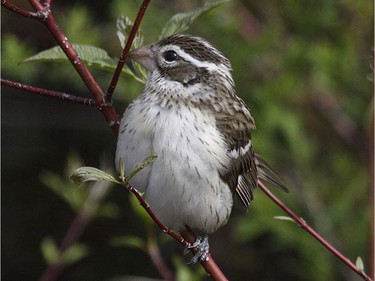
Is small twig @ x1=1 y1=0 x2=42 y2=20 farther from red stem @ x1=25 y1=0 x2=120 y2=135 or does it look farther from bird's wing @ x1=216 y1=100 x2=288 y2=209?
bird's wing @ x1=216 y1=100 x2=288 y2=209

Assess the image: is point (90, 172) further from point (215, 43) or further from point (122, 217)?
point (122, 217)

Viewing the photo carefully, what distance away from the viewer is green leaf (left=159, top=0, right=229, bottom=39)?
2.58 m

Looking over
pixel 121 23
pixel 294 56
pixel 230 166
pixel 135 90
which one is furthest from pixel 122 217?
pixel 121 23

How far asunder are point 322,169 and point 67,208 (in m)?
1.71

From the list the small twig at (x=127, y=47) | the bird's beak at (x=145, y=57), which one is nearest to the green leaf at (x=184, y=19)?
the bird's beak at (x=145, y=57)

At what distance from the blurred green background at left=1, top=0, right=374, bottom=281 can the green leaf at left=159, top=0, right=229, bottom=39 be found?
5.08 feet

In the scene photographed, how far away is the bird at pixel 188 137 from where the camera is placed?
2799 mm

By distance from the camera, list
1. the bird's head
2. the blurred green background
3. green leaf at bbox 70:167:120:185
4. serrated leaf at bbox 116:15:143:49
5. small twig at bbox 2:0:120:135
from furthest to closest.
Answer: the blurred green background
the bird's head
serrated leaf at bbox 116:15:143:49
small twig at bbox 2:0:120:135
green leaf at bbox 70:167:120:185

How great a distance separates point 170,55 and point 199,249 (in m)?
0.61

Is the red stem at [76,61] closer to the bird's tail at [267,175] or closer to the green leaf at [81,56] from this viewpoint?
the green leaf at [81,56]

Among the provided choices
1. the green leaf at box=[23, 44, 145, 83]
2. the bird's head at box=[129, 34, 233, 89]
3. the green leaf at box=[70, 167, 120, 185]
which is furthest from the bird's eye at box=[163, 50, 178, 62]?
the green leaf at box=[70, 167, 120, 185]

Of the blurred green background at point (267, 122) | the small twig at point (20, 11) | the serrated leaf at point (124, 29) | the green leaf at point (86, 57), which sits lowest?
the blurred green background at point (267, 122)

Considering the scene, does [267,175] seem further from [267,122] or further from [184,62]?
[267,122]

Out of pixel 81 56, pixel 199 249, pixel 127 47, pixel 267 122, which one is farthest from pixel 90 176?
pixel 267 122
